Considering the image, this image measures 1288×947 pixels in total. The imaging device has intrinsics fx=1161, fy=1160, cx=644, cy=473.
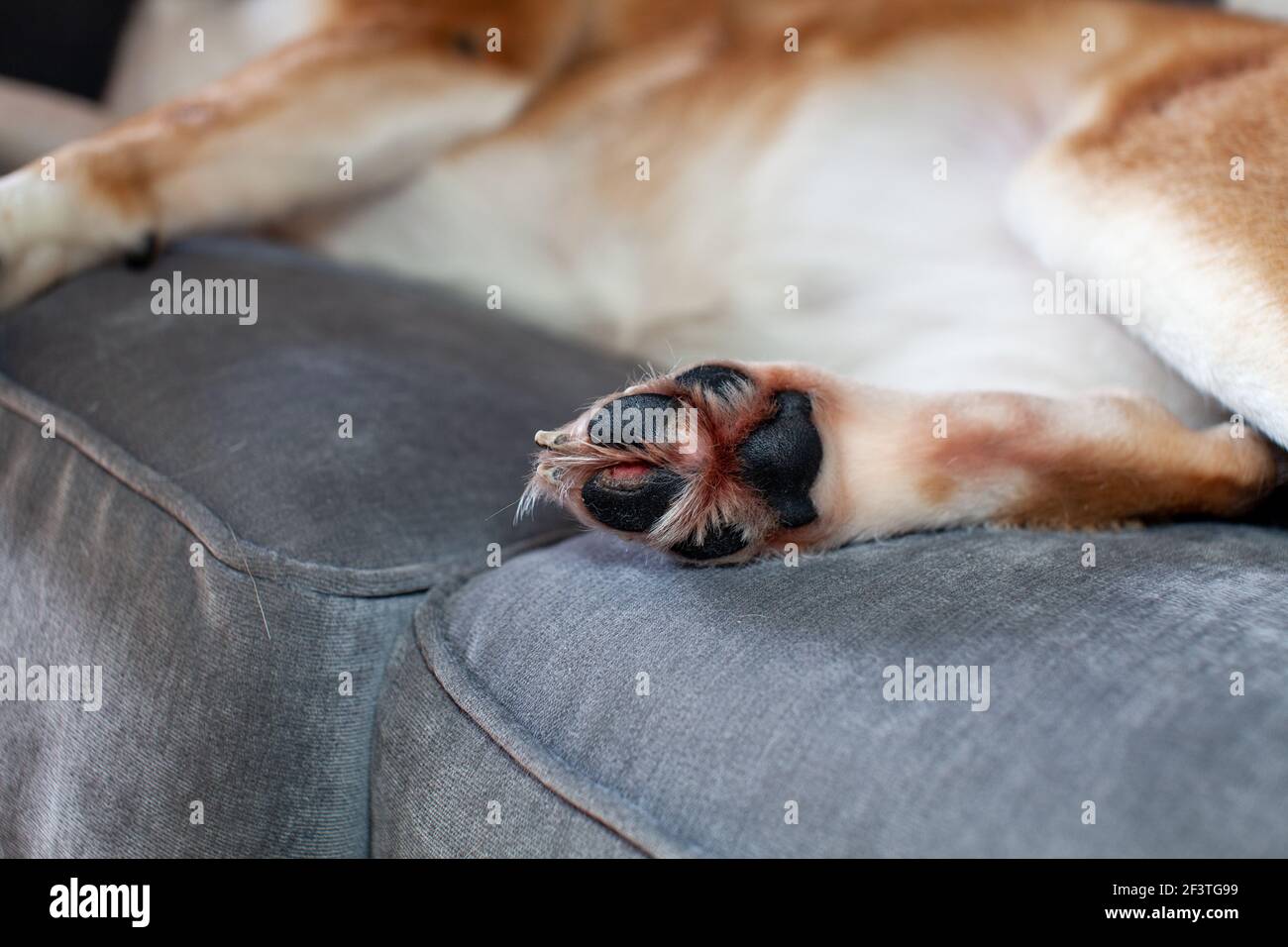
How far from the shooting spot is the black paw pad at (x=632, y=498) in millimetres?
833

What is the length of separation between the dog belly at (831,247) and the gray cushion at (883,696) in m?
0.39

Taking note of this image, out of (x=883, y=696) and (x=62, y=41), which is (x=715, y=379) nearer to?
(x=883, y=696)

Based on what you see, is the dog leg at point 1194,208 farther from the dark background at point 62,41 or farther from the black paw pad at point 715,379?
the dark background at point 62,41

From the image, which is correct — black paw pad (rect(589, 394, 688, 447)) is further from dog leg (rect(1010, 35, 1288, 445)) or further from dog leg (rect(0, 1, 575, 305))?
dog leg (rect(0, 1, 575, 305))

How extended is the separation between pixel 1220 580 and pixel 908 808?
37 centimetres

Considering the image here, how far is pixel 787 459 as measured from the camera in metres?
0.88

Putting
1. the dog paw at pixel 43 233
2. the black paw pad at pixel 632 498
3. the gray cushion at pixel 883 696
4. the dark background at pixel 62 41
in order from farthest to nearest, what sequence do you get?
the dark background at pixel 62 41 < the dog paw at pixel 43 233 < the black paw pad at pixel 632 498 < the gray cushion at pixel 883 696

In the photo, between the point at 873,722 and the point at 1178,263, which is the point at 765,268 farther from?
the point at 873,722

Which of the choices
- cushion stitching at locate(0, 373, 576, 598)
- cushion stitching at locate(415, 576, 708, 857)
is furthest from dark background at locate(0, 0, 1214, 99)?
cushion stitching at locate(415, 576, 708, 857)

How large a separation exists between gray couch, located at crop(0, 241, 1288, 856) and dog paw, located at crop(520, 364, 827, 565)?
5 centimetres

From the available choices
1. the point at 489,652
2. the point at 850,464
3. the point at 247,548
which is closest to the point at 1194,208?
the point at 850,464

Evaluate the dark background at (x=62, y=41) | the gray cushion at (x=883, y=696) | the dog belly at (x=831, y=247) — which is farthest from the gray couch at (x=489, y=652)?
the dark background at (x=62, y=41)

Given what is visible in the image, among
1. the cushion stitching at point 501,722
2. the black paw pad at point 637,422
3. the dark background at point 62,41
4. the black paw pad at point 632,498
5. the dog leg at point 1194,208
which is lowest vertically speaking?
the cushion stitching at point 501,722

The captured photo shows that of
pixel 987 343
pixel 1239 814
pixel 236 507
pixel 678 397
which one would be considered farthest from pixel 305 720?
pixel 987 343
